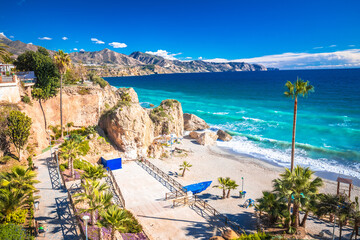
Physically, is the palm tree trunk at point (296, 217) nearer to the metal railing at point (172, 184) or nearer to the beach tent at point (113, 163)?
the metal railing at point (172, 184)

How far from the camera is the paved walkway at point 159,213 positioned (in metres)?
16.4

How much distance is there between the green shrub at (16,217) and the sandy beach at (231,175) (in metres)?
15.6

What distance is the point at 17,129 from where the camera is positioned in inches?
892

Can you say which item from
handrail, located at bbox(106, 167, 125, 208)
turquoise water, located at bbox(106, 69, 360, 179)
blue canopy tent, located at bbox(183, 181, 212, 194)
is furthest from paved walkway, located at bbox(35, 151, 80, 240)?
turquoise water, located at bbox(106, 69, 360, 179)

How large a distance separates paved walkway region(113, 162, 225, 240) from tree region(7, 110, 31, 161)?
34.1 ft

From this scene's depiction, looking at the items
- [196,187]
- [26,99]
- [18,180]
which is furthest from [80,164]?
[196,187]

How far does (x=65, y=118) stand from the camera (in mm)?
32188

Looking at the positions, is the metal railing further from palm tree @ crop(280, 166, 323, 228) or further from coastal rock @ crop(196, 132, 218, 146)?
coastal rock @ crop(196, 132, 218, 146)

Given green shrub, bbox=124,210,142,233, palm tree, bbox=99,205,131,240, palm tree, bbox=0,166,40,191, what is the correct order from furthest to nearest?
green shrub, bbox=124,210,142,233
palm tree, bbox=0,166,40,191
palm tree, bbox=99,205,131,240

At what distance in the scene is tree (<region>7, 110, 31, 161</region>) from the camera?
74.1 feet

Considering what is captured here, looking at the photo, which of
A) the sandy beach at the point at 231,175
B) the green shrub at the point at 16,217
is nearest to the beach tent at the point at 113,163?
the sandy beach at the point at 231,175

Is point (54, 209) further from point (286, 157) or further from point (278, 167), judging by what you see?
point (286, 157)

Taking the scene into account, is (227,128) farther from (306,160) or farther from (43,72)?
(43,72)

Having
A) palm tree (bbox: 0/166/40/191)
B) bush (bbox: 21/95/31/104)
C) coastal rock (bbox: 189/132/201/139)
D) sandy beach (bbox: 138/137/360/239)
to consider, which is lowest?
sandy beach (bbox: 138/137/360/239)
